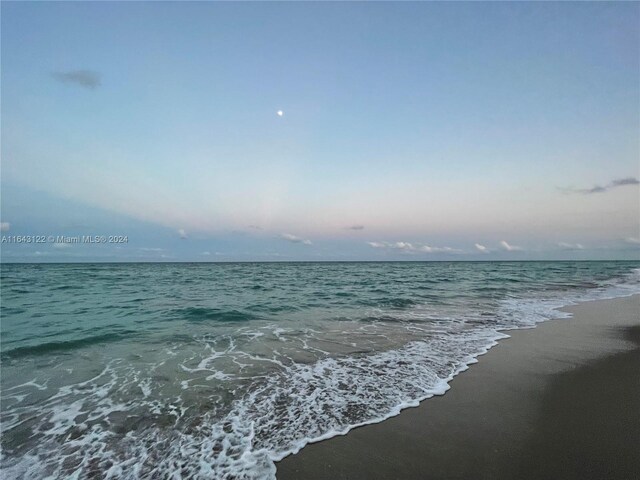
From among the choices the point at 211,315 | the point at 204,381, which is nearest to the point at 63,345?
the point at 211,315

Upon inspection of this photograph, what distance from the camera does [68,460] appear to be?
446cm

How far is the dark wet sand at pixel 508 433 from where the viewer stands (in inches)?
154

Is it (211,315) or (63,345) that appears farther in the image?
(211,315)

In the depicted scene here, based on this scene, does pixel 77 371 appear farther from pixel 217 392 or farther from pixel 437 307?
pixel 437 307

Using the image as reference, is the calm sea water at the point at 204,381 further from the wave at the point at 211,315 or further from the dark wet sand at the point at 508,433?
the dark wet sand at the point at 508,433

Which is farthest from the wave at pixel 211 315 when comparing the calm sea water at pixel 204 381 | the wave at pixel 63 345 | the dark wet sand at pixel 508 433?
the dark wet sand at pixel 508 433

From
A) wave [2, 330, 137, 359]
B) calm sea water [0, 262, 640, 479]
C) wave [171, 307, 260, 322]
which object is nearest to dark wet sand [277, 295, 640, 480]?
calm sea water [0, 262, 640, 479]

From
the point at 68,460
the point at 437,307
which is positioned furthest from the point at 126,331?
the point at 437,307

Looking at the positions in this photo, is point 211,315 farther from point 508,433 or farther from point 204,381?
point 508,433

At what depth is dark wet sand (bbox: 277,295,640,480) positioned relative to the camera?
3.90 meters

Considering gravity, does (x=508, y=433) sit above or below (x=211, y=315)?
above

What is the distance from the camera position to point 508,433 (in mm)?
4648

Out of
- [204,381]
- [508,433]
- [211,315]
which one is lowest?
[211,315]

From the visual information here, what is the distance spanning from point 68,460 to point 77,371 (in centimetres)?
438
